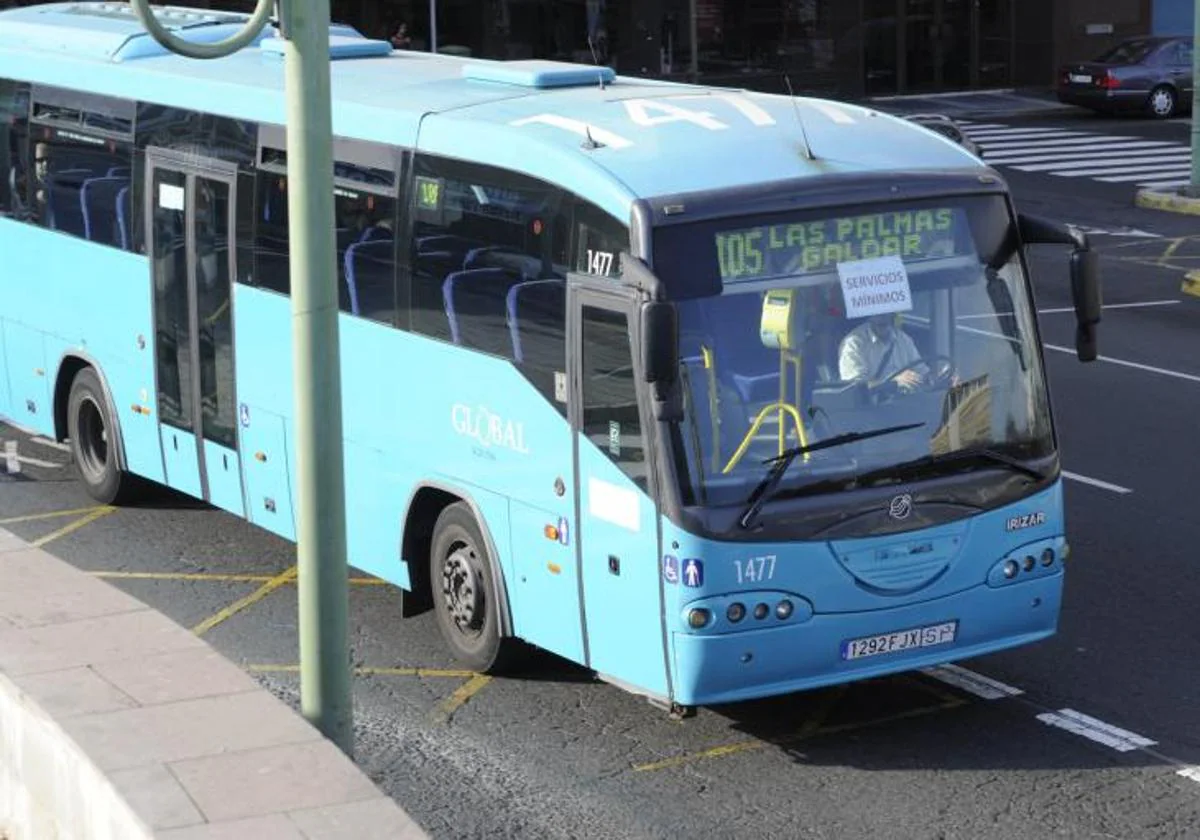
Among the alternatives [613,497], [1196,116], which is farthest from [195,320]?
[1196,116]

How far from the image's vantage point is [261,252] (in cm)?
1260

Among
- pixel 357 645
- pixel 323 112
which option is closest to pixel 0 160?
pixel 357 645

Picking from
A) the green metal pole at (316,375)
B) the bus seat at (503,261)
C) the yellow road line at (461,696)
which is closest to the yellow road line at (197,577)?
the yellow road line at (461,696)

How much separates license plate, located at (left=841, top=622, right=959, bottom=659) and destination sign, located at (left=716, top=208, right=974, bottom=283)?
1.67m

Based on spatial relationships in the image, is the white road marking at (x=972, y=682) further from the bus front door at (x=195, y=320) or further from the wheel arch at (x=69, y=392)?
the wheel arch at (x=69, y=392)

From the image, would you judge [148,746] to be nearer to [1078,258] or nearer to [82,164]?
[1078,258]

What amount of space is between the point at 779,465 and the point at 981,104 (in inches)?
1530

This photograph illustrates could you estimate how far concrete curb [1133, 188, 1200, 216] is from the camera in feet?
98.9

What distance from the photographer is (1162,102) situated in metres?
42.7

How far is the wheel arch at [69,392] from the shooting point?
46.9 ft

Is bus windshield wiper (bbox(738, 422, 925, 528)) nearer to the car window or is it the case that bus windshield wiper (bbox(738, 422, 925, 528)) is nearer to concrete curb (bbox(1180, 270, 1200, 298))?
concrete curb (bbox(1180, 270, 1200, 298))

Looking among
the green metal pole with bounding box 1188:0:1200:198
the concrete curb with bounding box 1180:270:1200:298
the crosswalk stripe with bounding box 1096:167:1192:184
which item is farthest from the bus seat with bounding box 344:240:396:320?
the crosswalk stripe with bounding box 1096:167:1192:184

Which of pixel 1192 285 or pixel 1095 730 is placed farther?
pixel 1192 285

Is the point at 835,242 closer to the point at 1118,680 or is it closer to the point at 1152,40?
the point at 1118,680
